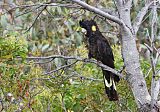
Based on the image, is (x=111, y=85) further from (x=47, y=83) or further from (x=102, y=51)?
(x=47, y=83)

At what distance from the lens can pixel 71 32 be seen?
18.9 feet

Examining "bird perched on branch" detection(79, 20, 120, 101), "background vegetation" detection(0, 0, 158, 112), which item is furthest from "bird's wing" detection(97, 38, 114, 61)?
"background vegetation" detection(0, 0, 158, 112)

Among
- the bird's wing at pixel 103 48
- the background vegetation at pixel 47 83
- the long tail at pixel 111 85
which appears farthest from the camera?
the bird's wing at pixel 103 48

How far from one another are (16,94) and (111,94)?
0.66m

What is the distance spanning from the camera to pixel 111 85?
287 cm

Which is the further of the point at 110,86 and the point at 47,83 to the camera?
the point at 47,83

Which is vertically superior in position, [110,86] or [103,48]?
[103,48]

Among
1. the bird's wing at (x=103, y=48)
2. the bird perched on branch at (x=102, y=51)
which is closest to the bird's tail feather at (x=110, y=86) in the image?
the bird perched on branch at (x=102, y=51)

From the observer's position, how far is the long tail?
9.37 ft

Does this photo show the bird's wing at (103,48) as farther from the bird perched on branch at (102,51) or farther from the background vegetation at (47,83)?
the background vegetation at (47,83)

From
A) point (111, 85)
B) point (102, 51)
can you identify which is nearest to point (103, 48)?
point (102, 51)

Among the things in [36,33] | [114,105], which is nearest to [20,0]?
[36,33]

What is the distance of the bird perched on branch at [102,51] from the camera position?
2.87 metres

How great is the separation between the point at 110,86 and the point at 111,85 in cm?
1
